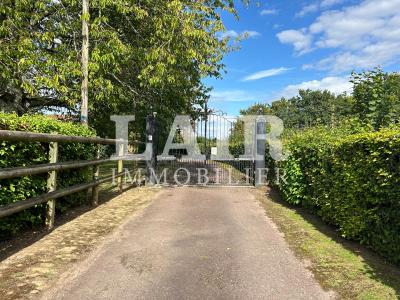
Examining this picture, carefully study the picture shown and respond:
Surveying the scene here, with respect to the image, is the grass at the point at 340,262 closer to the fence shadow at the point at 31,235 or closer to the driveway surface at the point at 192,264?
the driveway surface at the point at 192,264

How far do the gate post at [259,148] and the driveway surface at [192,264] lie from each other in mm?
5142

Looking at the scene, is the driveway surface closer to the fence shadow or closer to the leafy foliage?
the fence shadow

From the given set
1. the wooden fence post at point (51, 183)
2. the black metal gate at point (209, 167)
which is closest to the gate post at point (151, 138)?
the black metal gate at point (209, 167)

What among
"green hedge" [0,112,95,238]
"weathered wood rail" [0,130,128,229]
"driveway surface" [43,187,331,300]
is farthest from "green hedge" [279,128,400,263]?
"green hedge" [0,112,95,238]

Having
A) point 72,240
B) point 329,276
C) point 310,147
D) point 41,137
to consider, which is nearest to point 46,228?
point 72,240

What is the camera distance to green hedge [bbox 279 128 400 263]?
475cm

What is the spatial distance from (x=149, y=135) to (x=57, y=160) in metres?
6.87

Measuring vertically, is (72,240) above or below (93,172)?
below

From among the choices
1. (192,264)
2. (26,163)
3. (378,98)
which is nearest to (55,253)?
(26,163)

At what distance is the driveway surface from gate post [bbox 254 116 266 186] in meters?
5.14

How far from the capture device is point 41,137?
5488 mm

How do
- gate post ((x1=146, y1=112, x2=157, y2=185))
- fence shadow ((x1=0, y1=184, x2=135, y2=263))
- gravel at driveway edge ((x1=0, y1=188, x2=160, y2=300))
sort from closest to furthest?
1. gravel at driveway edge ((x1=0, y1=188, x2=160, y2=300))
2. fence shadow ((x1=0, y1=184, x2=135, y2=263))
3. gate post ((x1=146, y1=112, x2=157, y2=185))

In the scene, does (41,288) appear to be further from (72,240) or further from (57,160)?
(57,160)

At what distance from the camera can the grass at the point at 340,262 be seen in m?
4.09
